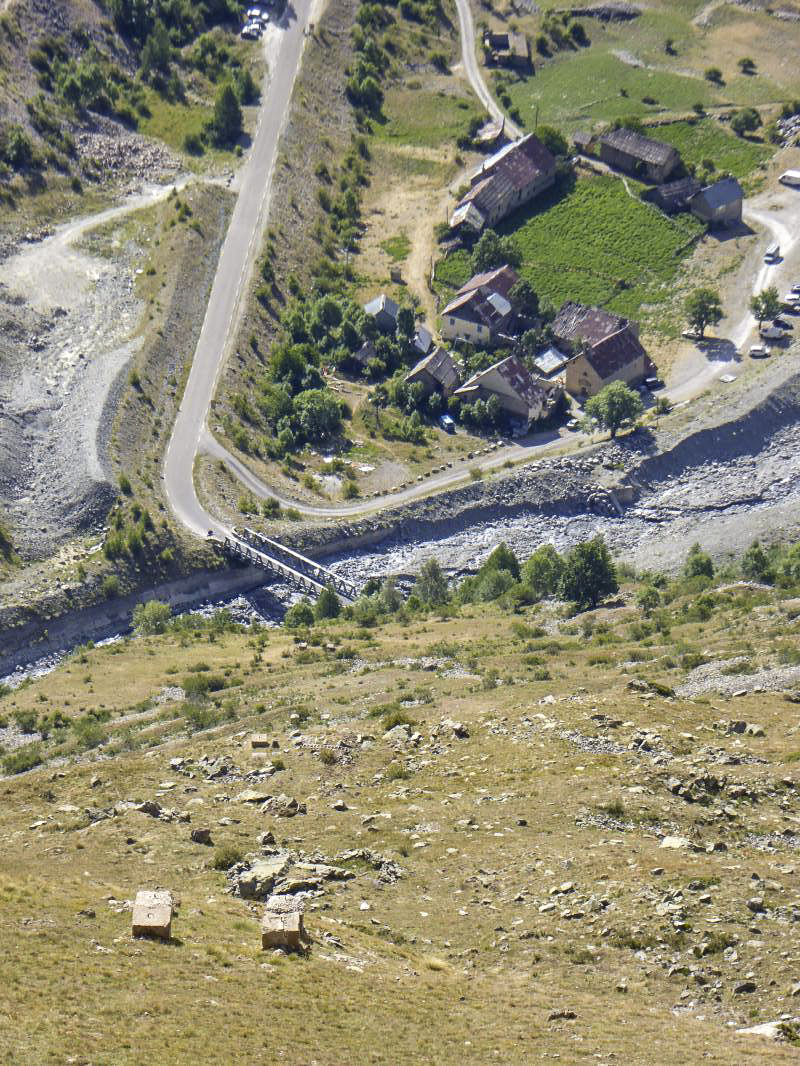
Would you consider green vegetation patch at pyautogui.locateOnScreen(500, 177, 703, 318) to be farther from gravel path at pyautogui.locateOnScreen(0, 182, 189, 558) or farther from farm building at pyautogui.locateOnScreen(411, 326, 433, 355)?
gravel path at pyautogui.locateOnScreen(0, 182, 189, 558)

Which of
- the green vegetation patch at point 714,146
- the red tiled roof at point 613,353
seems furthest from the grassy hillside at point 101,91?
the red tiled roof at point 613,353

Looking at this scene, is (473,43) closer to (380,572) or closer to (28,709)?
(380,572)

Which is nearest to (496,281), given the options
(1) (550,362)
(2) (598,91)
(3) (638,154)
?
(1) (550,362)

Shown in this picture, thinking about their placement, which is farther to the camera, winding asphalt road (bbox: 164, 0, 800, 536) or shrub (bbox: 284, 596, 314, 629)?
winding asphalt road (bbox: 164, 0, 800, 536)

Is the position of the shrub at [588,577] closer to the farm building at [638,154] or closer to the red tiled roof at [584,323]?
the red tiled roof at [584,323]

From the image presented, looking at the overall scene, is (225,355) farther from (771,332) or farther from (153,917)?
(153,917)

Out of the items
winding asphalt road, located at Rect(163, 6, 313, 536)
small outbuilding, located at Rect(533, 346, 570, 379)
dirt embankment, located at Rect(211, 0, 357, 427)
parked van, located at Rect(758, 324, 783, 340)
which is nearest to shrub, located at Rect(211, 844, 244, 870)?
winding asphalt road, located at Rect(163, 6, 313, 536)
